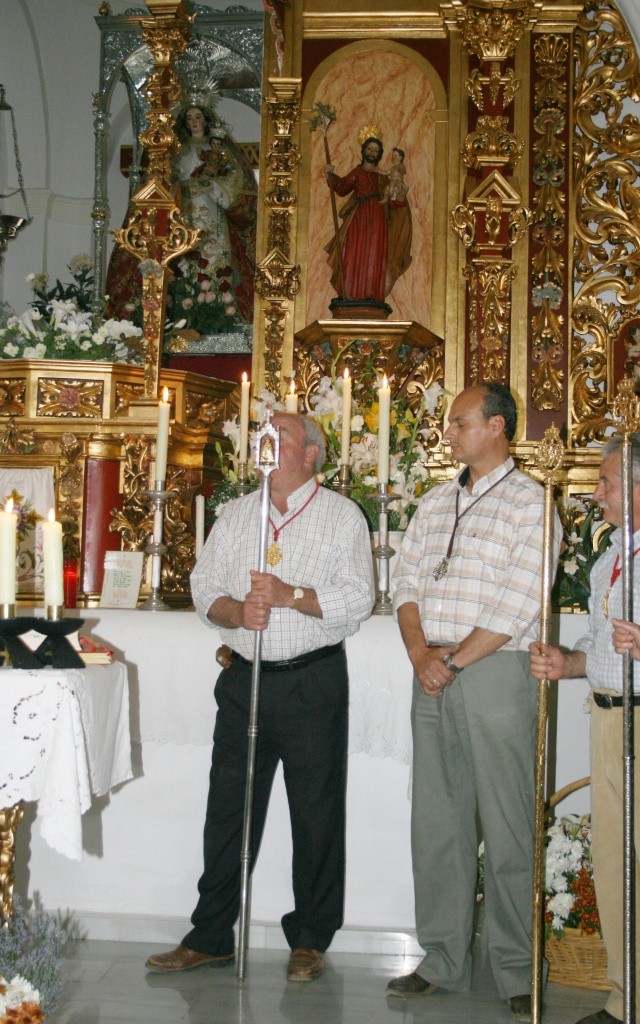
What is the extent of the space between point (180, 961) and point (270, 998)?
0.36 meters

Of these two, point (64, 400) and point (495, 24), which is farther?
point (495, 24)

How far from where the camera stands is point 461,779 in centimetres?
391

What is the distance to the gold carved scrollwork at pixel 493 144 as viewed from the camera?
6414 millimetres

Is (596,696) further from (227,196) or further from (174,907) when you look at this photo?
(227,196)

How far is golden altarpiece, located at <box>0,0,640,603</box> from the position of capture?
20.2 ft

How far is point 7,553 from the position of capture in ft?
10.4

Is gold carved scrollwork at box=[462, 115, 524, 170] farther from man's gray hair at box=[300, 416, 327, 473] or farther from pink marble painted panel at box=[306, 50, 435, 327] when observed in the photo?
man's gray hair at box=[300, 416, 327, 473]

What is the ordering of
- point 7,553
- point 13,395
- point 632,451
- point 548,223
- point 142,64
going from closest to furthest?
1. point 7,553
2. point 632,451
3. point 13,395
4. point 548,223
5. point 142,64

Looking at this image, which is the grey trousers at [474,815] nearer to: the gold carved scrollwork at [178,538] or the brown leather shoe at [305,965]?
the brown leather shoe at [305,965]

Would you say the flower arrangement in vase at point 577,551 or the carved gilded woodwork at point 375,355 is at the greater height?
the carved gilded woodwork at point 375,355

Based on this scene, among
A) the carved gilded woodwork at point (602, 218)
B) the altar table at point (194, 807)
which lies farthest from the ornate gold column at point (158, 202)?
the altar table at point (194, 807)

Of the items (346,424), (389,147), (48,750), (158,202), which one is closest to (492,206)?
(389,147)

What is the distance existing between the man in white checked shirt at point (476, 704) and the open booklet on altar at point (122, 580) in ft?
5.21

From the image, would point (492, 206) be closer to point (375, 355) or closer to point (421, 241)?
point (421, 241)
